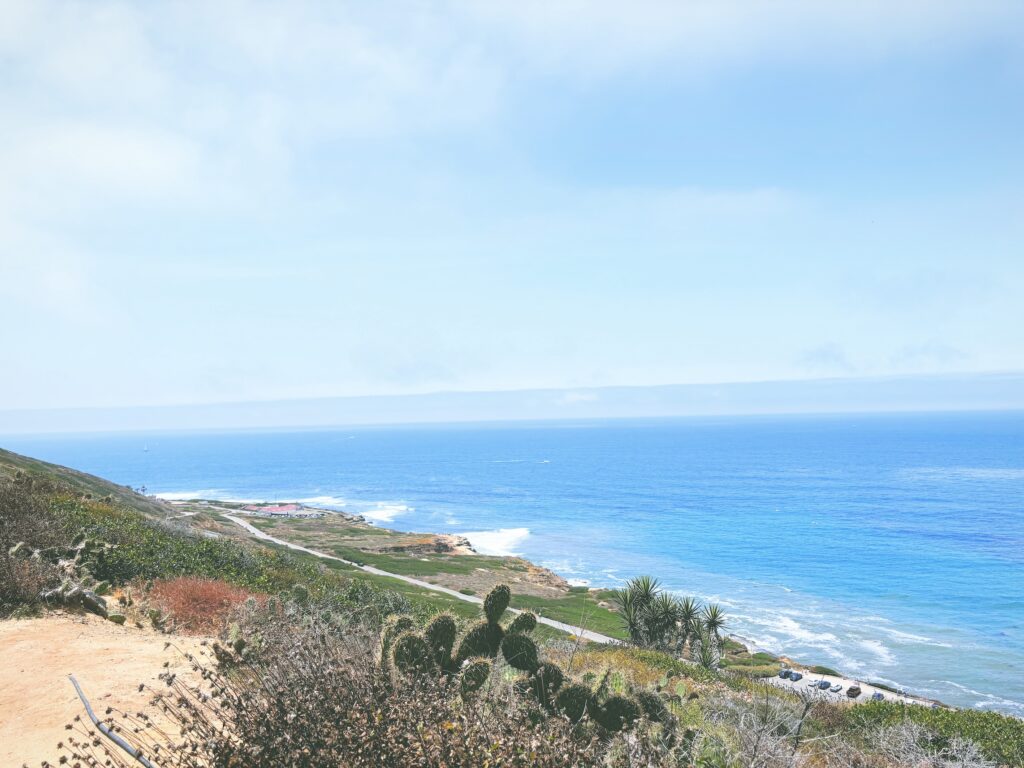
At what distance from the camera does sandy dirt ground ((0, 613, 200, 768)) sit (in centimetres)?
609

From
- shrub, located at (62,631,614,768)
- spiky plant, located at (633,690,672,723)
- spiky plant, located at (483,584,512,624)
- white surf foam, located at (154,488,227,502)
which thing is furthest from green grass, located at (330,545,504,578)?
white surf foam, located at (154,488,227,502)

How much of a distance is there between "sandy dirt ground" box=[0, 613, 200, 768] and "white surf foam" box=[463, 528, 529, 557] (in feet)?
233

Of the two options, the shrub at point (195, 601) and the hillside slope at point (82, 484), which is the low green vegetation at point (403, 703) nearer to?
the shrub at point (195, 601)

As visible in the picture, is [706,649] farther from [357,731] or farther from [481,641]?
[357,731]

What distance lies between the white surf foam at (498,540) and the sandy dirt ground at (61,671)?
233ft

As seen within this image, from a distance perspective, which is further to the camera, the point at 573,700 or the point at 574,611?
the point at 574,611

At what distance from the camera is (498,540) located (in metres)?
90.8

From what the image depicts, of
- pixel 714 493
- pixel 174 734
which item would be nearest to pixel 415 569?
pixel 174 734

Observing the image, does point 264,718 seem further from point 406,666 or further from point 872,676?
point 872,676

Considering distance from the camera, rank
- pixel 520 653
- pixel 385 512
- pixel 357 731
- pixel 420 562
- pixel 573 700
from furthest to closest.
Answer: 1. pixel 385 512
2. pixel 420 562
3. pixel 520 653
4. pixel 573 700
5. pixel 357 731

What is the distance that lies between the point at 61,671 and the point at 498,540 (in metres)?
85.2

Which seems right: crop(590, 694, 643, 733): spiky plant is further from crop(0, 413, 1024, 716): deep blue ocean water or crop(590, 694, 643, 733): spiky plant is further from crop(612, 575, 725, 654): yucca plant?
crop(0, 413, 1024, 716): deep blue ocean water

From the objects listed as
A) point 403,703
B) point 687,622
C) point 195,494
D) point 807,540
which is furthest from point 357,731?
point 195,494

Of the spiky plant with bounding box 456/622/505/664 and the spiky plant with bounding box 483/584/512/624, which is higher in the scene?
the spiky plant with bounding box 483/584/512/624
